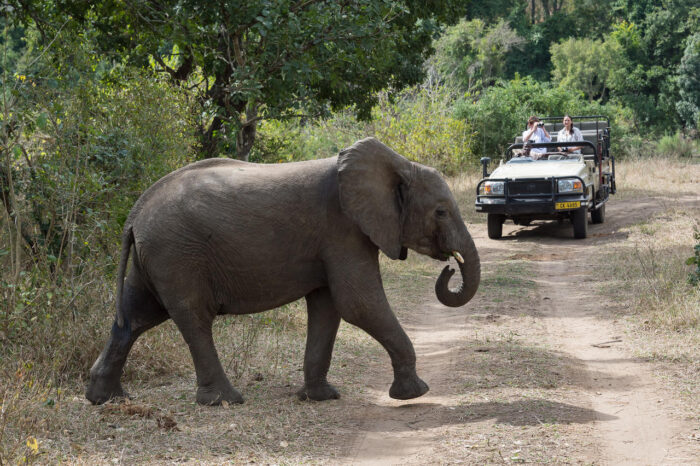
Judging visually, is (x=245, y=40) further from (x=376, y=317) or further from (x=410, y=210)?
(x=376, y=317)

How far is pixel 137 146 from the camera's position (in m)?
8.25

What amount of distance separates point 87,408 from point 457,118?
847 inches

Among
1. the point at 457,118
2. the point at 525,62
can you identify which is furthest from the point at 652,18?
the point at 457,118

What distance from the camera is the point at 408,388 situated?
21.2 ft

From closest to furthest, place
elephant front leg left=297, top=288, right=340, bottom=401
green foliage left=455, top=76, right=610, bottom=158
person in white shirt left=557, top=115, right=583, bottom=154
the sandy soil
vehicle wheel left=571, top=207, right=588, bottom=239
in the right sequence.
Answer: the sandy soil < elephant front leg left=297, top=288, right=340, bottom=401 < vehicle wheel left=571, top=207, right=588, bottom=239 < person in white shirt left=557, top=115, right=583, bottom=154 < green foliage left=455, top=76, right=610, bottom=158

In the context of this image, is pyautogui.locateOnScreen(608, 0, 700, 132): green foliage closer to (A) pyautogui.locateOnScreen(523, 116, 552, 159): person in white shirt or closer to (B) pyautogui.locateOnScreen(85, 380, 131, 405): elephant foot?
(A) pyautogui.locateOnScreen(523, 116, 552, 159): person in white shirt

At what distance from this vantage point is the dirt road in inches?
213

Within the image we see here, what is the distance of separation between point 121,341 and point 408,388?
2.20 m

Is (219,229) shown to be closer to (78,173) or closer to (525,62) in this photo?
(78,173)

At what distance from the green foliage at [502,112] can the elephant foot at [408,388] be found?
64.4 feet

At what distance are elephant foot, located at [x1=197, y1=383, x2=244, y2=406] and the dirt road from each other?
967 mm

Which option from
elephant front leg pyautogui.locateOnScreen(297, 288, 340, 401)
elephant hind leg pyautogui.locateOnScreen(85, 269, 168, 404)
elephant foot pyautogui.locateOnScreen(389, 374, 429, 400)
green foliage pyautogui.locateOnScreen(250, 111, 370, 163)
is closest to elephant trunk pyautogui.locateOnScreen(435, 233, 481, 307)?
elephant foot pyautogui.locateOnScreen(389, 374, 429, 400)

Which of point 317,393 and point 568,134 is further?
point 568,134

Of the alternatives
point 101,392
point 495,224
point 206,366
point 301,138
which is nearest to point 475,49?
point 301,138
